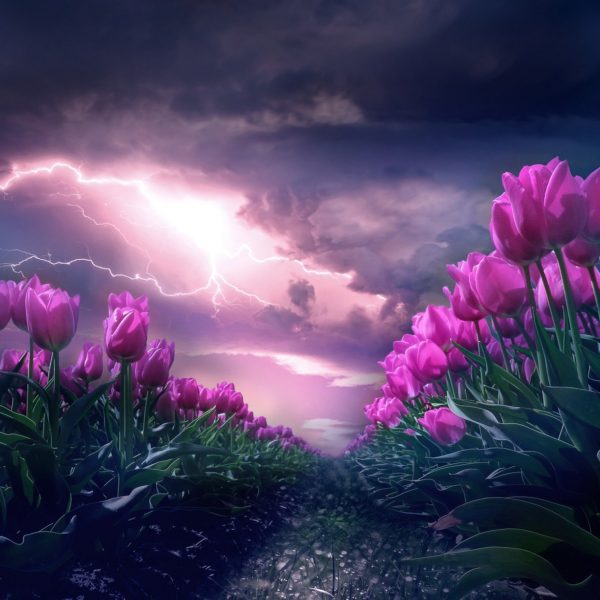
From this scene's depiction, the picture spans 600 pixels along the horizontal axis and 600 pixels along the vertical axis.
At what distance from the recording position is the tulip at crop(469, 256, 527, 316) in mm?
1374

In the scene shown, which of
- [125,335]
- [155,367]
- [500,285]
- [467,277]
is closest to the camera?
[500,285]

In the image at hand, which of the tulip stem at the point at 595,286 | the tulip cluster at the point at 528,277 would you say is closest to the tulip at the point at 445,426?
the tulip cluster at the point at 528,277

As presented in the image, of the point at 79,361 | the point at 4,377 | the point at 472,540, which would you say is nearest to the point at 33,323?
the point at 4,377

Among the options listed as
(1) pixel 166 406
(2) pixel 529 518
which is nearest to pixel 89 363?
(1) pixel 166 406

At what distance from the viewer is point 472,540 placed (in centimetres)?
96

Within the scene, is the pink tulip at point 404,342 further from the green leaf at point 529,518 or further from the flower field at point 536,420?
the green leaf at point 529,518

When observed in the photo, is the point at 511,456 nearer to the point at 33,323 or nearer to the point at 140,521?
the point at 140,521

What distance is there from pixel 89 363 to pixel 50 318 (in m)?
0.66

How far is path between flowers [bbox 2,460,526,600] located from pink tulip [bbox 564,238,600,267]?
87 cm

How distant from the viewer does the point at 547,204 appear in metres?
1.12

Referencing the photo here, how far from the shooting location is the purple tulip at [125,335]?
5.30 feet

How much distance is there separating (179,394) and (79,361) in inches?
33.5

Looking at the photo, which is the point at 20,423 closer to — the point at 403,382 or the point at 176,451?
the point at 176,451

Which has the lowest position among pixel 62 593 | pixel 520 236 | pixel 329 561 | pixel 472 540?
pixel 329 561
